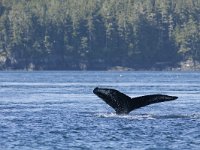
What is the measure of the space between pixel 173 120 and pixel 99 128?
5.25 m

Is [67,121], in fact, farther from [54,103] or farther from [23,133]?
[54,103]

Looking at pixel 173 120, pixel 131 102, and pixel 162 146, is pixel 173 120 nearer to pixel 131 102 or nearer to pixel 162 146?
pixel 131 102

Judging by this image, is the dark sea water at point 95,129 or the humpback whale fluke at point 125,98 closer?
the dark sea water at point 95,129

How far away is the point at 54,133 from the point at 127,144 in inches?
179

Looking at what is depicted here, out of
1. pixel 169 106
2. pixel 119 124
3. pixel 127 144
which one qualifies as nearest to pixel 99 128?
pixel 119 124

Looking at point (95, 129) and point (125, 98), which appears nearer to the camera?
point (95, 129)

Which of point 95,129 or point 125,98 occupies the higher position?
point 125,98

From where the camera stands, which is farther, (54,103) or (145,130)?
(54,103)

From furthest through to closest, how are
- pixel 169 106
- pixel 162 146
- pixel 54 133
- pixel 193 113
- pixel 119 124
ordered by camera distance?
pixel 169 106 → pixel 193 113 → pixel 119 124 → pixel 54 133 → pixel 162 146

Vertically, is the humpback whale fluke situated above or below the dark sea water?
above

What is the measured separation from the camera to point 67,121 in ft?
151

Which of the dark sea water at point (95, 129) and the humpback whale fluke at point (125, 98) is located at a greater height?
the humpback whale fluke at point (125, 98)

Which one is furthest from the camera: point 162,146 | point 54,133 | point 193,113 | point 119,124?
point 193,113

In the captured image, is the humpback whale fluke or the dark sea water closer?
the dark sea water
